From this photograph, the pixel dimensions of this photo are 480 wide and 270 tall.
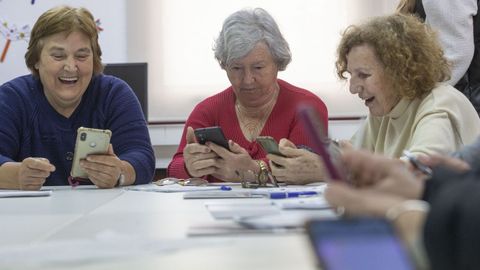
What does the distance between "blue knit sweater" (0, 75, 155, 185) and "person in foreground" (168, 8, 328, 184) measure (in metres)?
0.20

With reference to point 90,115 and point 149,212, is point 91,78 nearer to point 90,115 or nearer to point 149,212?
point 90,115

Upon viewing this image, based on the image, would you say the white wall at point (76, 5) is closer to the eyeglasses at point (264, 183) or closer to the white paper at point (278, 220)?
the eyeglasses at point (264, 183)

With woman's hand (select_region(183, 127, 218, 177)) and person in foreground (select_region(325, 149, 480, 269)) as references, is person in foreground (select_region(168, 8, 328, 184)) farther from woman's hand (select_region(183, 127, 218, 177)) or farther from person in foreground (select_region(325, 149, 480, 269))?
person in foreground (select_region(325, 149, 480, 269))

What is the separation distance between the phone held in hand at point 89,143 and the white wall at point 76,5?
2037 millimetres

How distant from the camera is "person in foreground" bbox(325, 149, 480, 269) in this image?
1.81ft

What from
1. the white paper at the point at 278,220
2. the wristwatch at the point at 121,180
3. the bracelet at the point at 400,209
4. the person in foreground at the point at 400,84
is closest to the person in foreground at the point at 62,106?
the wristwatch at the point at 121,180

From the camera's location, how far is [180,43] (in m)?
4.21

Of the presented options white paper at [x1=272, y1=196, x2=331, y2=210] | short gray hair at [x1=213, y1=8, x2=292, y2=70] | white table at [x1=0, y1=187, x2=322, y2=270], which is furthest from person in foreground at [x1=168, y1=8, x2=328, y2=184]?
white paper at [x1=272, y1=196, x2=331, y2=210]

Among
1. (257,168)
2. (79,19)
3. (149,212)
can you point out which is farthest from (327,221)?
(79,19)

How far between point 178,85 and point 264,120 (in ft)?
5.04

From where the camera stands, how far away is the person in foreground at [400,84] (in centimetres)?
212

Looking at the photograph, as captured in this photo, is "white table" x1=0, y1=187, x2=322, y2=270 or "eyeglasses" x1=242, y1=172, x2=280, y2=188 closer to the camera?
"white table" x1=0, y1=187, x2=322, y2=270

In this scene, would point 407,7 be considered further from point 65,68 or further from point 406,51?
point 65,68

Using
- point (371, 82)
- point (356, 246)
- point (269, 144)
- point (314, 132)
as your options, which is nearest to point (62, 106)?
point (269, 144)
